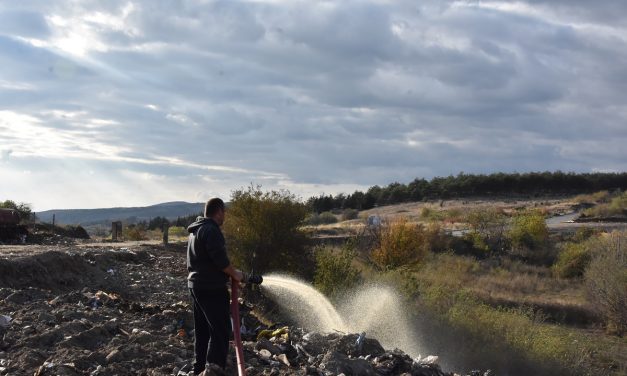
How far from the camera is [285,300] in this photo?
73.1 feet

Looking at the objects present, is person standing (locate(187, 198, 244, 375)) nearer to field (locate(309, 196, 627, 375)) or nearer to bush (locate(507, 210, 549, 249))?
field (locate(309, 196, 627, 375))

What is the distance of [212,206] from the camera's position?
335 inches

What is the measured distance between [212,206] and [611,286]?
3596 cm

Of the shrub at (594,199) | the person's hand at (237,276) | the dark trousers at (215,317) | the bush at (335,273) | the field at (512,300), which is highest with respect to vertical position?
the shrub at (594,199)

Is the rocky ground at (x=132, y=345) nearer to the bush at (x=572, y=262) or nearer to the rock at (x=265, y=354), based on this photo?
the rock at (x=265, y=354)

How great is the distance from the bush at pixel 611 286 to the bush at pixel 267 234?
64.4ft

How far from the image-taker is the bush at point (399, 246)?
4012 cm

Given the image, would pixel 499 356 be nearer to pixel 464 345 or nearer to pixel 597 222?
pixel 464 345

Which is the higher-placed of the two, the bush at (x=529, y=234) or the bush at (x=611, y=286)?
the bush at (x=529, y=234)

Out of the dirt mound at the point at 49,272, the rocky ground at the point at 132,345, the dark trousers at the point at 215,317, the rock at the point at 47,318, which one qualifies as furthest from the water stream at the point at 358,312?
the dark trousers at the point at 215,317

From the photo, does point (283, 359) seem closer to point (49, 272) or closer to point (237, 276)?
point (237, 276)

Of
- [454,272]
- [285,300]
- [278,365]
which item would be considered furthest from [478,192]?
[278,365]

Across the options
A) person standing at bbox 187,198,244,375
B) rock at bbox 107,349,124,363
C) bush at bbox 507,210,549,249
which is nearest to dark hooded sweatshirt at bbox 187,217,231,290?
person standing at bbox 187,198,244,375

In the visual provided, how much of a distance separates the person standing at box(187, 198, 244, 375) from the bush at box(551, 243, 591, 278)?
47.9m
